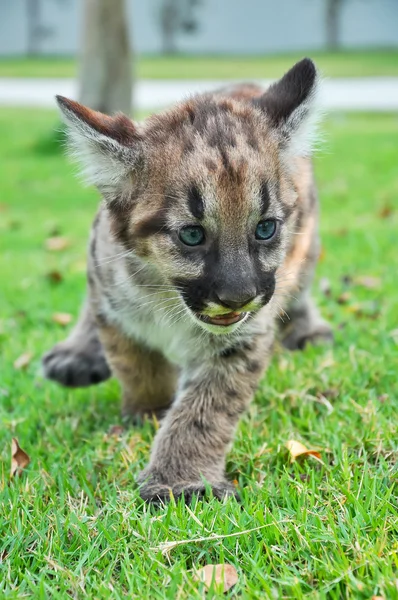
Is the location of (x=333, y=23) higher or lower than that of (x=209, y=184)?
lower

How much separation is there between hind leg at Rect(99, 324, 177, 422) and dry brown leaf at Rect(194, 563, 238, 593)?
5.04 feet

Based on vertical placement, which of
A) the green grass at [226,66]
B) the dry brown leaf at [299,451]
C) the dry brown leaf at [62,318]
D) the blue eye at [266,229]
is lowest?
the green grass at [226,66]

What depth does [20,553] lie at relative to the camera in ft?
9.27

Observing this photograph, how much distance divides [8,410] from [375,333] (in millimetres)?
2315

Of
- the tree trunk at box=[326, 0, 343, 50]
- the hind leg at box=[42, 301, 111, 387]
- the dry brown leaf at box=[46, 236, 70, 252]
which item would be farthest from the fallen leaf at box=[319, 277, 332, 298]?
the tree trunk at box=[326, 0, 343, 50]

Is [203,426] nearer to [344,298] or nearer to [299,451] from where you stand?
[299,451]

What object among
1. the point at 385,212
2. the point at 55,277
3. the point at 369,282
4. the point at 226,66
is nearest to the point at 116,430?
the point at 369,282

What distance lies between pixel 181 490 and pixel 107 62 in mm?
11108

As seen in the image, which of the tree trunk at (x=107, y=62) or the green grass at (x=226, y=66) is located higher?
the tree trunk at (x=107, y=62)

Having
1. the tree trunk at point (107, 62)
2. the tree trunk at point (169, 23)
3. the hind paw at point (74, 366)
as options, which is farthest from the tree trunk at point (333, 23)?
the hind paw at point (74, 366)

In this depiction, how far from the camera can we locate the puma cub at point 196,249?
3229 mm

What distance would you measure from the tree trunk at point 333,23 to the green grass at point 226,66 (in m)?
2.07

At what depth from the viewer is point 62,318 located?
19.0ft

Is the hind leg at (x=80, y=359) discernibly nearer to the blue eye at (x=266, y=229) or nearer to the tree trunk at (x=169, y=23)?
the blue eye at (x=266, y=229)
